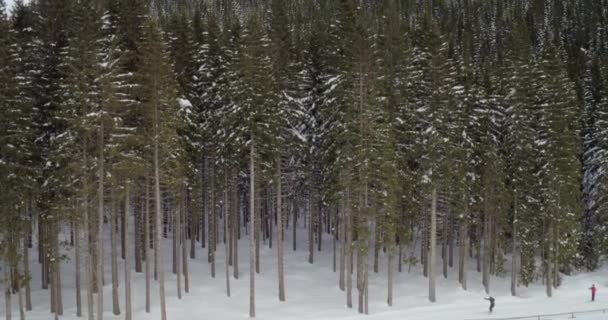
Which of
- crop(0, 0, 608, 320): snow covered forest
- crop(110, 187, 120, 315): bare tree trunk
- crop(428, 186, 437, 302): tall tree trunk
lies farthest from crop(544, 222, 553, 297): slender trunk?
crop(110, 187, 120, 315): bare tree trunk

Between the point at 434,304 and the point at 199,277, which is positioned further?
the point at 199,277

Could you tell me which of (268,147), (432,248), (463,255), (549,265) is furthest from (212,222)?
(549,265)

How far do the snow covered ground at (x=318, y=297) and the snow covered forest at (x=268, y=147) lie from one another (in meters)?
0.49

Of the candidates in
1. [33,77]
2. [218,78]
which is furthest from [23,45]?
[218,78]

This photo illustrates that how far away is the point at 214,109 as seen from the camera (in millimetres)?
35344

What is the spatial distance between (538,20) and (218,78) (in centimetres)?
10008

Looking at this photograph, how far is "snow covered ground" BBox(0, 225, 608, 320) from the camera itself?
29.6 metres

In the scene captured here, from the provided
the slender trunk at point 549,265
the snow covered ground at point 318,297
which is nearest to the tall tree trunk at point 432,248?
the snow covered ground at point 318,297

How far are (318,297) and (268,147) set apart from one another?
9.77 m

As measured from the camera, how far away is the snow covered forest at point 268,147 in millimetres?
25031

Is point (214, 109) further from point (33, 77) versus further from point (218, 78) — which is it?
point (33, 77)

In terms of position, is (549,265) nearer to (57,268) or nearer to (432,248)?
(432,248)

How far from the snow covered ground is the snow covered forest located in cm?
49

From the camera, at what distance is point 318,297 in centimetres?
3331
